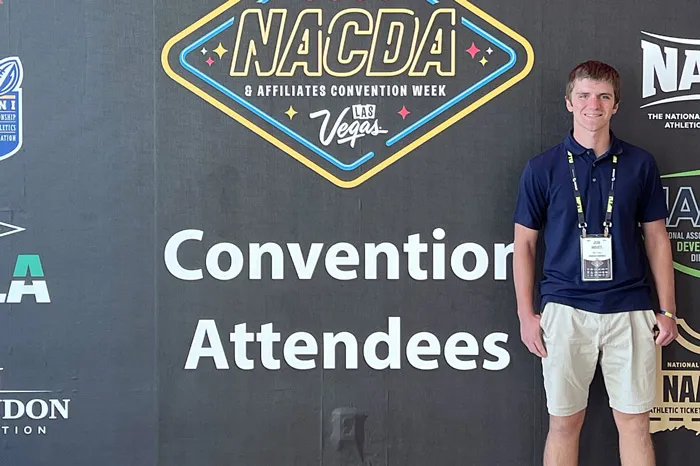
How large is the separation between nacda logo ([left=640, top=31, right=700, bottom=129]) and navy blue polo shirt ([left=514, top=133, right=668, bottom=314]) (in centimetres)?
29

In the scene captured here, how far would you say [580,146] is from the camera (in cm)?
216

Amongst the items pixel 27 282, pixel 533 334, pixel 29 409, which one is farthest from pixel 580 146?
pixel 29 409

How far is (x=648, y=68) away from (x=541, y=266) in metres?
0.78

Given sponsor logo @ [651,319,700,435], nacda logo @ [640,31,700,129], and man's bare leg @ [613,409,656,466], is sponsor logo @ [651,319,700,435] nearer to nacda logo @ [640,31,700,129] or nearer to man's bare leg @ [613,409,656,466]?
man's bare leg @ [613,409,656,466]

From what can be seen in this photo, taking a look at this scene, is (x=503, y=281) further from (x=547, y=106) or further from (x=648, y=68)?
(x=648, y=68)

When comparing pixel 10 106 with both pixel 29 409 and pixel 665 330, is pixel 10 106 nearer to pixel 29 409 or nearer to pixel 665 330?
pixel 29 409

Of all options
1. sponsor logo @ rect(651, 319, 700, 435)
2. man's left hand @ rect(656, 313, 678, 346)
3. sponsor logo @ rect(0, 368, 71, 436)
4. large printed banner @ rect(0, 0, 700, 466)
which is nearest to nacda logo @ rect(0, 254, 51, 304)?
large printed banner @ rect(0, 0, 700, 466)

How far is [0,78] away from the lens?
7.90 feet

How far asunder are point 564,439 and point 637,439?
0.22 m

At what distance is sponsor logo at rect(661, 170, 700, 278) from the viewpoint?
2.37m

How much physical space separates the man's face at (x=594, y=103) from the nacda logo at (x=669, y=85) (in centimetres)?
33

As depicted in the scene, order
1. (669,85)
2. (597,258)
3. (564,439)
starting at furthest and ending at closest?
(669,85)
(564,439)
(597,258)

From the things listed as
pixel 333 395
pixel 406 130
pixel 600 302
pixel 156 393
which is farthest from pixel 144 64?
pixel 600 302

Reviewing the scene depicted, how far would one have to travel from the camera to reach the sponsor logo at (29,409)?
2443 mm
